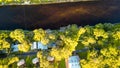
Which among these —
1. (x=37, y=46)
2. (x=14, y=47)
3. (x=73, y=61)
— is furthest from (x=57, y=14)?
(x=14, y=47)

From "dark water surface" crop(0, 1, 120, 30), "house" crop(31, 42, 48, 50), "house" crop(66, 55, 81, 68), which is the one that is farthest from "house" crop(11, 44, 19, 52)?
"house" crop(66, 55, 81, 68)

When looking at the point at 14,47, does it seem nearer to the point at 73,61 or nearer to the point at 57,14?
the point at 57,14

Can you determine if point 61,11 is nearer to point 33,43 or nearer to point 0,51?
point 33,43

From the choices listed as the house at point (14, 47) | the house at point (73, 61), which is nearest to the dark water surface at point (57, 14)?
the house at point (14, 47)

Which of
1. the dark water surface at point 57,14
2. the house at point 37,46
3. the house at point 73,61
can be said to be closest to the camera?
the house at point 73,61

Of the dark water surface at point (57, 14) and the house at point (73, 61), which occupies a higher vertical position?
the dark water surface at point (57, 14)

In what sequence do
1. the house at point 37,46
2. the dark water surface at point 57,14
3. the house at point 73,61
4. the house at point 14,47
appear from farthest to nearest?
the dark water surface at point 57,14, the house at point 14,47, the house at point 37,46, the house at point 73,61

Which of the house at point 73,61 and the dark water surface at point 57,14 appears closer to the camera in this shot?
the house at point 73,61

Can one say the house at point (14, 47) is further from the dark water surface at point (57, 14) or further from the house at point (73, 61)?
the house at point (73, 61)

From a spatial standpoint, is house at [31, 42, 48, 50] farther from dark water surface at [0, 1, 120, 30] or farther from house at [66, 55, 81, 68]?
house at [66, 55, 81, 68]
